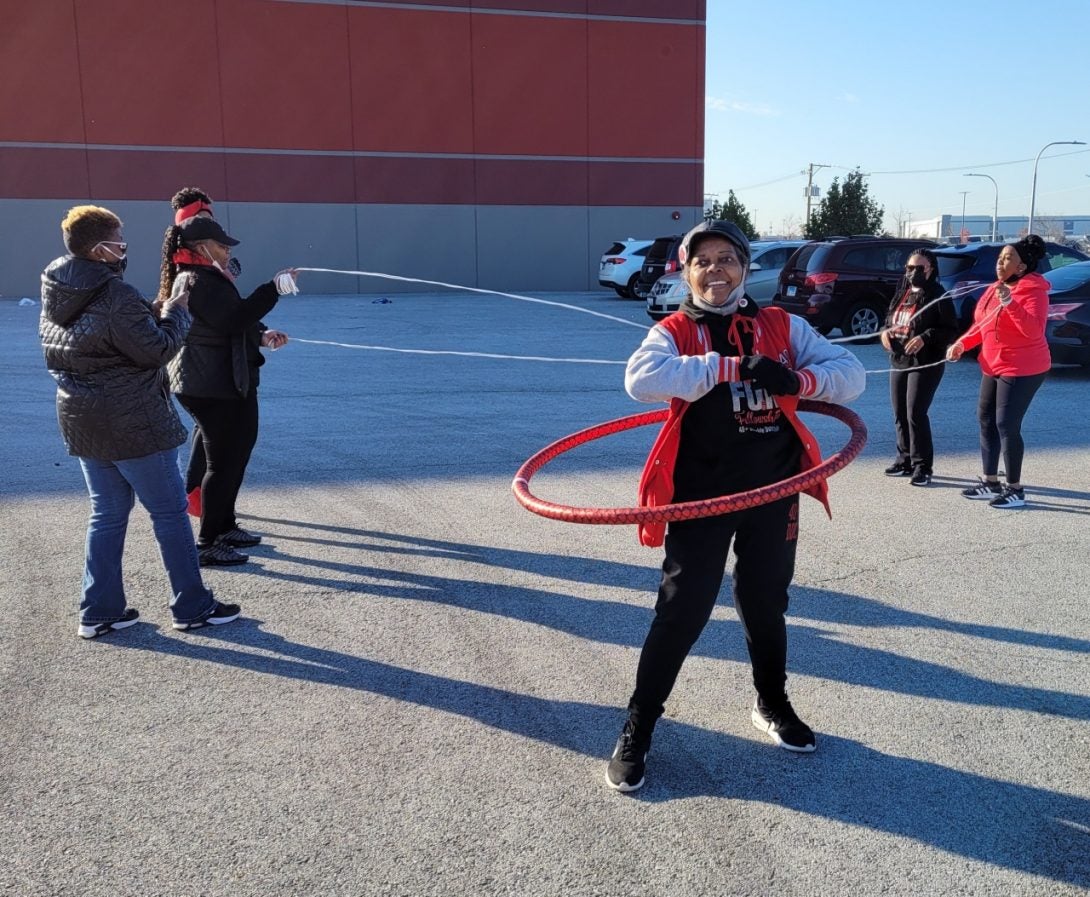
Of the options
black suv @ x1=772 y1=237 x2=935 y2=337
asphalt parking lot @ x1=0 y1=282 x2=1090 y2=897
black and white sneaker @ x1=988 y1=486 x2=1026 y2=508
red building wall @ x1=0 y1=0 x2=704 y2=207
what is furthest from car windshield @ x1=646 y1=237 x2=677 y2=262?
black and white sneaker @ x1=988 y1=486 x2=1026 y2=508

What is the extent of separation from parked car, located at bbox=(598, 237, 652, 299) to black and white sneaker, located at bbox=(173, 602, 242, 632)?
22.3m

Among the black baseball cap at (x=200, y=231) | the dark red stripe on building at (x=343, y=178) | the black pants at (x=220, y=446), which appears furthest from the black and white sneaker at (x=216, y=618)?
the dark red stripe on building at (x=343, y=178)

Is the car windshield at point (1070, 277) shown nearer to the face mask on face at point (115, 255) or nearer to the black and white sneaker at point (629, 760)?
the black and white sneaker at point (629, 760)

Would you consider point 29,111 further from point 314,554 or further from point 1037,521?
point 1037,521

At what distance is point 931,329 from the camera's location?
24.1ft

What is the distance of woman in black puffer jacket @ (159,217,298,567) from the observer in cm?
524

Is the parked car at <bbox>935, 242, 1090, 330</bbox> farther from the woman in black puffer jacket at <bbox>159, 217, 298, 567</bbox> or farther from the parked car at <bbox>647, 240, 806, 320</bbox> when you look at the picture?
the woman in black puffer jacket at <bbox>159, 217, 298, 567</bbox>

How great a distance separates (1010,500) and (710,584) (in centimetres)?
448

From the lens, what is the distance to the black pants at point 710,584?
3.29m

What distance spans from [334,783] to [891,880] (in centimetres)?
186

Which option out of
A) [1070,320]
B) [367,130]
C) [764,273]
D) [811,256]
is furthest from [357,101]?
[1070,320]

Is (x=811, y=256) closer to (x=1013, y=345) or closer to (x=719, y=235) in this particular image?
(x=1013, y=345)

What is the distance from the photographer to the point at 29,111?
2677 centimetres

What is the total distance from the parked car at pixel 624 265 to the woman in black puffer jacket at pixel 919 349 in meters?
18.7
